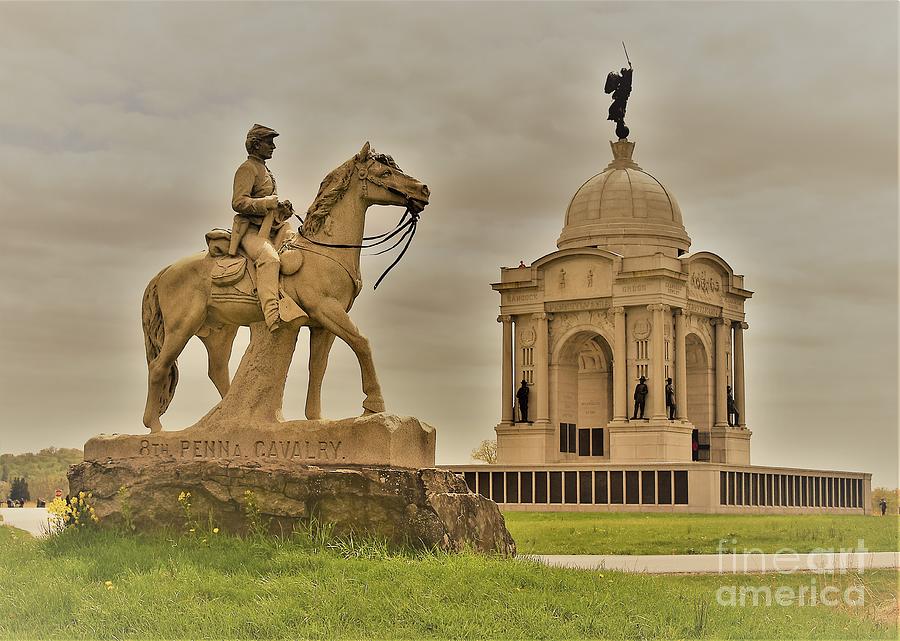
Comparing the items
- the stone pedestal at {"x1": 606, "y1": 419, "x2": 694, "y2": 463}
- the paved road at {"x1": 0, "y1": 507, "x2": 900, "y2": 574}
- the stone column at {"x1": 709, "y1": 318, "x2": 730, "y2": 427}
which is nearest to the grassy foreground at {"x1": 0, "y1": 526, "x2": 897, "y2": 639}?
the paved road at {"x1": 0, "y1": 507, "x2": 900, "y2": 574}

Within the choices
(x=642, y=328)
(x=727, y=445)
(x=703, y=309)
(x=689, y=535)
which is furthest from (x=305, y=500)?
(x=727, y=445)

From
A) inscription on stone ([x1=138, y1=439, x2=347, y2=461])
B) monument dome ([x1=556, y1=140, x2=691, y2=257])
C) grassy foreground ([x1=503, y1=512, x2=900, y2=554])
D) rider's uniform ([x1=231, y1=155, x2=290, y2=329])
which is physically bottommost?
grassy foreground ([x1=503, y1=512, x2=900, y2=554])

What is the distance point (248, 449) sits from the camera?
1677 cm

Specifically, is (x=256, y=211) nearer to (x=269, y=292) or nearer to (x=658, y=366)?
(x=269, y=292)

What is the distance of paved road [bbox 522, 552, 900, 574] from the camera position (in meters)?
19.3

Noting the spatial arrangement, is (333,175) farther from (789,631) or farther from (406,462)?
(789,631)

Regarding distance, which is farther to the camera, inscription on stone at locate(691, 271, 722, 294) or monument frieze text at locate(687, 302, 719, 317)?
inscription on stone at locate(691, 271, 722, 294)

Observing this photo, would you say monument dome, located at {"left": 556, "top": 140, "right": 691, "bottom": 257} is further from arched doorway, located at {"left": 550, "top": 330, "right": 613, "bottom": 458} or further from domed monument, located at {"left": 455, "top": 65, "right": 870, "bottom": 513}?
arched doorway, located at {"left": 550, "top": 330, "right": 613, "bottom": 458}

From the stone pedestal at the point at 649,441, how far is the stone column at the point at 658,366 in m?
0.51

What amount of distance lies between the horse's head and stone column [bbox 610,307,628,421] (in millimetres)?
36807

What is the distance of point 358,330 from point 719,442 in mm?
42167

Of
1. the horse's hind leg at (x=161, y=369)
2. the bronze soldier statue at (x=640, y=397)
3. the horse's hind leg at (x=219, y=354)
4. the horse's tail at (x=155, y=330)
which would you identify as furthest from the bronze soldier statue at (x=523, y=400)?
the horse's hind leg at (x=161, y=369)

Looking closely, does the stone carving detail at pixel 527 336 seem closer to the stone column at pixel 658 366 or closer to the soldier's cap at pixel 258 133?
the stone column at pixel 658 366

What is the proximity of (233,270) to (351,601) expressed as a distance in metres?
5.85
